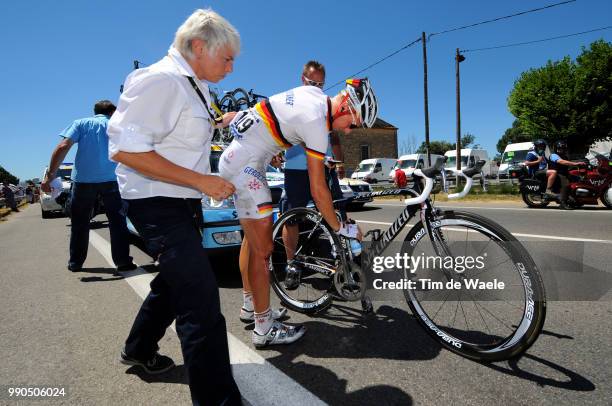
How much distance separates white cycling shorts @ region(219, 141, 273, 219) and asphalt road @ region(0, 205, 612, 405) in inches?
37.2

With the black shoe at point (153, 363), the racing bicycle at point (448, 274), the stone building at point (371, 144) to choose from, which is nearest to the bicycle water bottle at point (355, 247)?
the racing bicycle at point (448, 274)

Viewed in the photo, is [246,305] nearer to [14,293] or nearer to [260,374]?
[260,374]

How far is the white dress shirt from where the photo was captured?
1.56 meters

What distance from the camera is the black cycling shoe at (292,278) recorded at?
3.22 meters

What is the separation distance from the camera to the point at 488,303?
2771 mm

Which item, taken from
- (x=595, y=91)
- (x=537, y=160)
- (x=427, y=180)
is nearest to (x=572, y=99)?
(x=595, y=91)

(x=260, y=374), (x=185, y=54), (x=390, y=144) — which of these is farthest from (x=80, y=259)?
(x=390, y=144)

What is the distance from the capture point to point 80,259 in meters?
4.83

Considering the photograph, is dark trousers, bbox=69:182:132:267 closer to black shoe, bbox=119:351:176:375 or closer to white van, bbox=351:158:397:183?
black shoe, bbox=119:351:176:375

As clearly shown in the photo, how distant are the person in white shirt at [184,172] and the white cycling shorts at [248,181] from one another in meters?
0.69

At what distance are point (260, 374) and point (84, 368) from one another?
1.12 meters

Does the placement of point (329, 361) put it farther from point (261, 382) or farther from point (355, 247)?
point (355, 247)

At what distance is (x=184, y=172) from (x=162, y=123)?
0.24m

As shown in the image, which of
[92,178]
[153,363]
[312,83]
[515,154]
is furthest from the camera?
[515,154]
